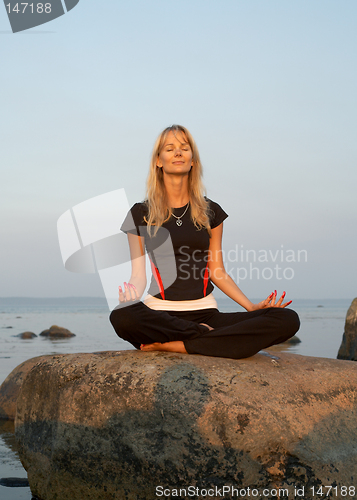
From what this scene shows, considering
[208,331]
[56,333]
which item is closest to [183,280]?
[208,331]

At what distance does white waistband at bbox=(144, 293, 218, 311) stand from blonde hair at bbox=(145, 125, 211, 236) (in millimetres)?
669

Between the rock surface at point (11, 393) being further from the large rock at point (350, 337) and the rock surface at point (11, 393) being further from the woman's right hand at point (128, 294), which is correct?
the large rock at point (350, 337)

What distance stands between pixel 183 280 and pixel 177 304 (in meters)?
0.25

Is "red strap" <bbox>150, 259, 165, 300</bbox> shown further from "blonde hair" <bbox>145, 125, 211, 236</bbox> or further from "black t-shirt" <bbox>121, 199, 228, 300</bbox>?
"blonde hair" <bbox>145, 125, 211, 236</bbox>

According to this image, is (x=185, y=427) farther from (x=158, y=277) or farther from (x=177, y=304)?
(x=158, y=277)

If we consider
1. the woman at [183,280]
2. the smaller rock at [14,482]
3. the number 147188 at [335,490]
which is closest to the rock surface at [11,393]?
the smaller rock at [14,482]

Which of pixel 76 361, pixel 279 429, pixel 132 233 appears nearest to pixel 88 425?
pixel 76 361

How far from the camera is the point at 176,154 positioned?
171 inches

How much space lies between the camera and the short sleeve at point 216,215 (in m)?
4.55

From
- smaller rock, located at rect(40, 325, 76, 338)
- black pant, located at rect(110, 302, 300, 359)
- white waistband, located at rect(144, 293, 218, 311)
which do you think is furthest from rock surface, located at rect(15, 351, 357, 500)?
smaller rock, located at rect(40, 325, 76, 338)

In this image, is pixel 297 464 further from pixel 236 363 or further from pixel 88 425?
pixel 88 425

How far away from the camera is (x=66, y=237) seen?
480 centimetres

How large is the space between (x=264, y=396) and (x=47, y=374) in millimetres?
1592

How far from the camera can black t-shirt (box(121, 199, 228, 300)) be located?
4051mm
